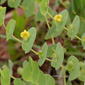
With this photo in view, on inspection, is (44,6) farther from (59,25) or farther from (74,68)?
(74,68)

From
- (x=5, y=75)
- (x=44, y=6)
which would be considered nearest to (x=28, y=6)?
(x=44, y=6)

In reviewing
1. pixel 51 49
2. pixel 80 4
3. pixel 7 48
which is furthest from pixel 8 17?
pixel 51 49

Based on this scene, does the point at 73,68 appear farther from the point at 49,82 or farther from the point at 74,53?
the point at 74,53

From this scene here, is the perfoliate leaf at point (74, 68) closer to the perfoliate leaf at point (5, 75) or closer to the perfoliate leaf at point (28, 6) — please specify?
the perfoliate leaf at point (5, 75)

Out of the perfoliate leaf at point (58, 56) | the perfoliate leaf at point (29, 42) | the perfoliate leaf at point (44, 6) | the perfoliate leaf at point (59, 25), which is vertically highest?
the perfoliate leaf at point (44, 6)

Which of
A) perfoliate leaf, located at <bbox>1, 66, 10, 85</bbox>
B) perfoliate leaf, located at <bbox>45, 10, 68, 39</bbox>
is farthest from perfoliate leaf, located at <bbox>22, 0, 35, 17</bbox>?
perfoliate leaf, located at <bbox>1, 66, 10, 85</bbox>

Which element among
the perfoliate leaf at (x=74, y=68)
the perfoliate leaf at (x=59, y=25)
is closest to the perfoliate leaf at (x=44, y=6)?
the perfoliate leaf at (x=59, y=25)

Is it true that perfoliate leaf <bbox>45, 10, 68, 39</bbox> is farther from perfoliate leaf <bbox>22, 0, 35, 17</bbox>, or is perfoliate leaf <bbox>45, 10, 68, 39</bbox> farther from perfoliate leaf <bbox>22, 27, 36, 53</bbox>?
perfoliate leaf <bbox>22, 0, 35, 17</bbox>

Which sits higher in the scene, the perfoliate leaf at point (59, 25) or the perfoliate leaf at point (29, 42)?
the perfoliate leaf at point (59, 25)
